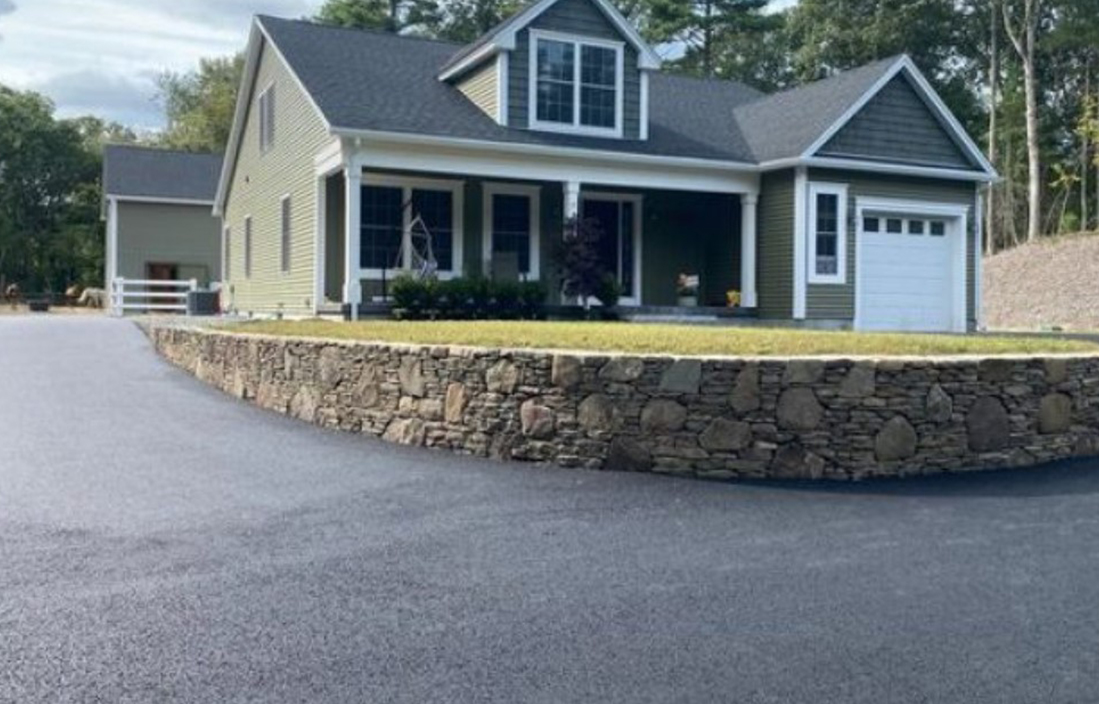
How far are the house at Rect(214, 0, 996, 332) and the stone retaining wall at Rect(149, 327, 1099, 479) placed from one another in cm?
848

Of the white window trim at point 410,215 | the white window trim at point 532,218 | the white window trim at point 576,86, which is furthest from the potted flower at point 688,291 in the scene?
the white window trim at point 410,215

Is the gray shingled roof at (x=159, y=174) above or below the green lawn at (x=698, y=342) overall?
above

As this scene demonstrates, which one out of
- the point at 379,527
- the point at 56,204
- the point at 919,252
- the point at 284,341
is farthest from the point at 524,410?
the point at 56,204

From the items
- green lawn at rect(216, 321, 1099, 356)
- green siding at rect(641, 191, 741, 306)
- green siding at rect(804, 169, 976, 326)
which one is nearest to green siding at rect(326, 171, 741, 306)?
green siding at rect(641, 191, 741, 306)

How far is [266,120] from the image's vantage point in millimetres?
21453

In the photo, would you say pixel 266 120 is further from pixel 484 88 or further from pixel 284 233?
pixel 484 88

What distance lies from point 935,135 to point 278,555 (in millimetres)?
17533

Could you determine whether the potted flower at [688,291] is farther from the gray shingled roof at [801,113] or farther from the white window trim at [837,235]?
the gray shingled roof at [801,113]

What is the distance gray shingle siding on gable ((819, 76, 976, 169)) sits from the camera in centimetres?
1859

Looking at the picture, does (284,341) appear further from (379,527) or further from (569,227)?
(569,227)

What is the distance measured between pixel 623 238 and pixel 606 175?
8.39 ft

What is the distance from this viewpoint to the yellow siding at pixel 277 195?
18.2 metres

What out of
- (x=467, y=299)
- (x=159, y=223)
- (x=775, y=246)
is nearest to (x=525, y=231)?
(x=467, y=299)

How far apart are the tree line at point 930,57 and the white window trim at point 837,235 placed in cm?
1875
